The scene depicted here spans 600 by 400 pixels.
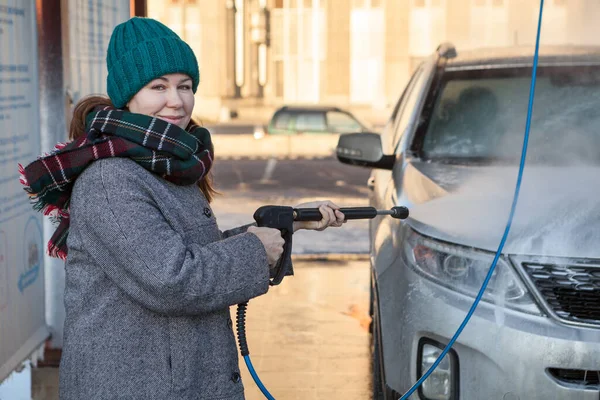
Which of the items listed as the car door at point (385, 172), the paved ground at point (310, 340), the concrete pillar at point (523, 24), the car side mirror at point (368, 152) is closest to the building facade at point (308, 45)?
the paved ground at point (310, 340)

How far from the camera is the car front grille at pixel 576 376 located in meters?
3.24

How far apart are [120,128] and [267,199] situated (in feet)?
39.6

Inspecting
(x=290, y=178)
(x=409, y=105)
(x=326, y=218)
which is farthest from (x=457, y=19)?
(x=326, y=218)

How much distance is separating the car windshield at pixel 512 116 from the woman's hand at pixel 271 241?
1.96 metres

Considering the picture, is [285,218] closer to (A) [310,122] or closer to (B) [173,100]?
(B) [173,100]

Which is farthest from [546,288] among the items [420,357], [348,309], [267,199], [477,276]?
[267,199]

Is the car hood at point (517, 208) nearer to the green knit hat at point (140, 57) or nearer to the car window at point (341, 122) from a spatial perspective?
the green knit hat at point (140, 57)

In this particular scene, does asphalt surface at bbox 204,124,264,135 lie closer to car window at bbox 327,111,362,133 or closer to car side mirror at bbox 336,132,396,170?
car window at bbox 327,111,362,133

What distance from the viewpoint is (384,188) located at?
5.16 meters

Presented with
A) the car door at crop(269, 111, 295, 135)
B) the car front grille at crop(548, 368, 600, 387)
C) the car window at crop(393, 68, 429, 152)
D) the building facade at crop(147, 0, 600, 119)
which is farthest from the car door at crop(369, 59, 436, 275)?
the building facade at crop(147, 0, 600, 119)

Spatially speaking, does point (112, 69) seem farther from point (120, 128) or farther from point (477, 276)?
point (477, 276)

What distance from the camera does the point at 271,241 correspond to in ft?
8.25

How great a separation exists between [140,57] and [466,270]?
154cm

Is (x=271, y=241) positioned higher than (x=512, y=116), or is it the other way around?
(x=512, y=116)
